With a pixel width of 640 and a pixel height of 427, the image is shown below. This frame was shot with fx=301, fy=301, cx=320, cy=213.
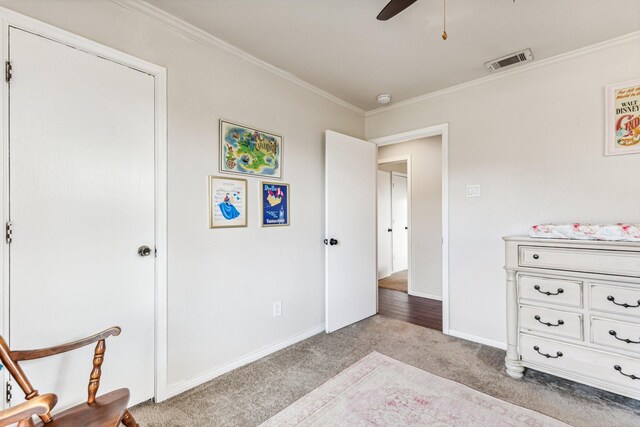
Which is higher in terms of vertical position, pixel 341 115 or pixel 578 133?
pixel 341 115

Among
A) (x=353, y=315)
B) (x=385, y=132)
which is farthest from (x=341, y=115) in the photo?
(x=353, y=315)

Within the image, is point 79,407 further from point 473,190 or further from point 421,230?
point 421,230

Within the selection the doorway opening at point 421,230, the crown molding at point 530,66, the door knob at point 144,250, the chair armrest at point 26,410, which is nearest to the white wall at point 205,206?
the door knob at point 144,250

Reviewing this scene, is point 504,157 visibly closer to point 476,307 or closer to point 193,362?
point 476,307

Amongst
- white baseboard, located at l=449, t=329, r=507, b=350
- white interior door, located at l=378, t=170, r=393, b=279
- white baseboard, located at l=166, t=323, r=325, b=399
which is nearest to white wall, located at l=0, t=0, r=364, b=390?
white baseboard, located at l=166, t=323, r=325, b=399

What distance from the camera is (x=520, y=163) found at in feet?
8.44

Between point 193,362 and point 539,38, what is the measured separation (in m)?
3.32

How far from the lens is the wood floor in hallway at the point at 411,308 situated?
3348mm

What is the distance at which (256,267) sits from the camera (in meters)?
2.46

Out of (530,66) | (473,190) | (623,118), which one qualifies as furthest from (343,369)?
(530,66)

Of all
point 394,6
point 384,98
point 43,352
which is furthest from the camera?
point 384,98

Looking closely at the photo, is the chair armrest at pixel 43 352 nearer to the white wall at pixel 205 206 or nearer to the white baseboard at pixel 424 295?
the white wall at pixel 205 206

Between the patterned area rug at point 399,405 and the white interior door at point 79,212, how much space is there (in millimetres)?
1050

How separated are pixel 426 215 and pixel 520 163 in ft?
6.42
